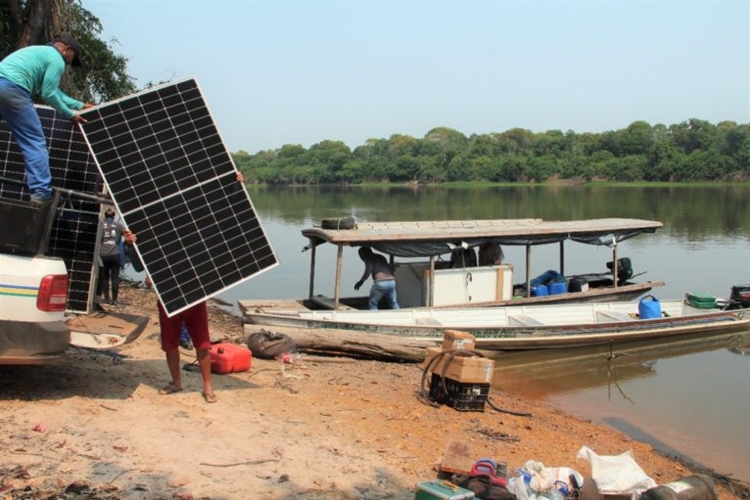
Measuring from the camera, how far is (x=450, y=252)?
14586 mm

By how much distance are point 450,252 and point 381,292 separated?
1661 mm

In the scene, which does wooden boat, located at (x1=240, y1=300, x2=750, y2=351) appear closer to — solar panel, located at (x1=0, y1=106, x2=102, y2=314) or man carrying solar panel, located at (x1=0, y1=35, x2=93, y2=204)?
solar panel, located at (x1=0, y1=106, x2=102, y2=314)

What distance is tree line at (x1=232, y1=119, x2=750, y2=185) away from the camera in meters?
92.8

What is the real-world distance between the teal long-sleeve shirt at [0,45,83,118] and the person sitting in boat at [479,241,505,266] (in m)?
10.3

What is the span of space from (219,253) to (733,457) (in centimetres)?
723

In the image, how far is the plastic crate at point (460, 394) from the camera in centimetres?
868

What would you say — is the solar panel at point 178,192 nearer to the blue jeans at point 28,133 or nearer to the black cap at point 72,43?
the blue jeans at point 28,133

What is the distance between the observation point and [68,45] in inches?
263

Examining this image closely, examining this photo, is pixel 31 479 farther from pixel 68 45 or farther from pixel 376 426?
pixel 68 45

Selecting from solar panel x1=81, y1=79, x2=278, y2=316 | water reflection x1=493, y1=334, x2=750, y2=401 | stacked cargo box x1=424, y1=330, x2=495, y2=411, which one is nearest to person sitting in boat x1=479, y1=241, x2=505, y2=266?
water reflection x1=493, y1=334, x2=750, y2=401

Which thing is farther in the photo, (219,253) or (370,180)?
(370,180)

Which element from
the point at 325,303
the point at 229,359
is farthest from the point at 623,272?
the point at 229,359

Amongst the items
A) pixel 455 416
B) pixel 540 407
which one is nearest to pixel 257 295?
pixel 540 407

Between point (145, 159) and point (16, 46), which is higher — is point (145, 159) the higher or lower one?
the lower one
